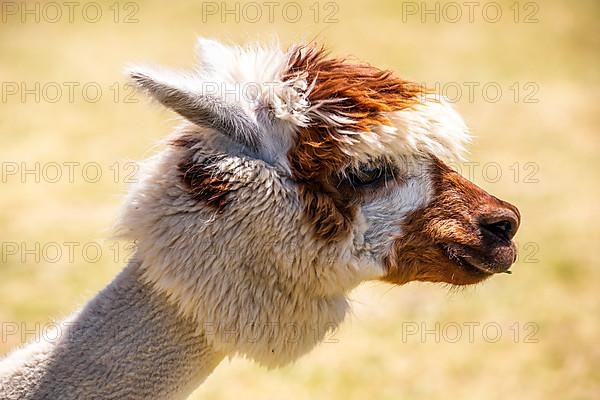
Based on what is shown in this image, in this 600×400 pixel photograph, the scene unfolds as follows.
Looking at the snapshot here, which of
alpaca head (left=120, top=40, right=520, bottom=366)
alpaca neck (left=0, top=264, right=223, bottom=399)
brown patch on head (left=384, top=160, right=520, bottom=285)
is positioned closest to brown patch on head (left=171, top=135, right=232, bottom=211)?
alpaca head (left=120, top=40, right=520, bottom=366)

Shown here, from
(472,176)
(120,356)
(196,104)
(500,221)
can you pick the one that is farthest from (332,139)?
(472,176)

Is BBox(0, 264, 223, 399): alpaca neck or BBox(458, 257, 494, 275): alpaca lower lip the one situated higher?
BBox(458, 257, 494, 275): alpaca lower lip

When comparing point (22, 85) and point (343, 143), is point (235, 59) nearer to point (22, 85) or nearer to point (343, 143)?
point (343, 143)

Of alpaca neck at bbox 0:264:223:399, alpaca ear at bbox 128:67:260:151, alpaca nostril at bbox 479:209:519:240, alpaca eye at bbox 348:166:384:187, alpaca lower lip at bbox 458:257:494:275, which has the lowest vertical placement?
alpaca neck at bbox 0:264:223:399

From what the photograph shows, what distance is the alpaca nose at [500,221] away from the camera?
296 cm

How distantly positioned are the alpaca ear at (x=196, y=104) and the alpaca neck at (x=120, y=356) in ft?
1.79

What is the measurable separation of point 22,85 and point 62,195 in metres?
3.16

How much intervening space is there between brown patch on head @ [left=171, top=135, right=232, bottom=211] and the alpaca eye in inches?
16.1

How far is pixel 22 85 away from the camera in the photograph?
11062 mm

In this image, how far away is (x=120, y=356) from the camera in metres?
2.81

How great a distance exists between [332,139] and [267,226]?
1.14ft

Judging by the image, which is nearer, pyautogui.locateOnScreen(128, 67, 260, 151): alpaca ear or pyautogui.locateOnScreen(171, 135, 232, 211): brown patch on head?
pyautogui.locateOnScreen(128, 67, 260, 151): alpaca ear

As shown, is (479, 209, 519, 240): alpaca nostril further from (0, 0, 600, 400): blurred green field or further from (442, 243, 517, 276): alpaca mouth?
(0, 0, 600, 400): blurred green field

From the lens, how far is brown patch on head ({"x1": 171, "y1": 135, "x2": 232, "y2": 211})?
2773mm
